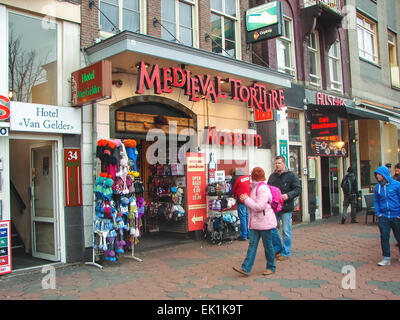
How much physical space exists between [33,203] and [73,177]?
127 cm

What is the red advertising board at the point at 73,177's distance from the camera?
23.3 feet

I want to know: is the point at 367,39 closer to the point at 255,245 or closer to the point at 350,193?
the point at 350,193

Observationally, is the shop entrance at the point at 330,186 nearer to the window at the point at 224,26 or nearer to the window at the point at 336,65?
the window at the point at 336,65

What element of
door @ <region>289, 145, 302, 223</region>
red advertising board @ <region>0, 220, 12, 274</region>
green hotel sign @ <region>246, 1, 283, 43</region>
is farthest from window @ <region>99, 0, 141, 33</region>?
door @ <region>289, 145, 302, 223</region>

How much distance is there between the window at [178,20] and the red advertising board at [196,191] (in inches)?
116

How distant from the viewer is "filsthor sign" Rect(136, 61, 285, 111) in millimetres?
7319

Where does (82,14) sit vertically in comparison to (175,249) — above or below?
above

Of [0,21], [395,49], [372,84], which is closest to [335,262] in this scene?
[0,21]

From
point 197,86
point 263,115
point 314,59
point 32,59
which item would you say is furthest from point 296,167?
point 32,59

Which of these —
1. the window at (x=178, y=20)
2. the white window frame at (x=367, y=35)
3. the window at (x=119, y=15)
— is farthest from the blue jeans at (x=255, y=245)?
the white window frame at (x=367, y=35)

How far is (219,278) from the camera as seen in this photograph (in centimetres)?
596

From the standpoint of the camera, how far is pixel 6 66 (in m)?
6.60
